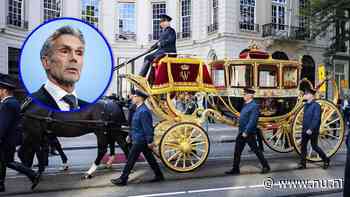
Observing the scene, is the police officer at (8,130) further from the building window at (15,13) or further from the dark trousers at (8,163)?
the building window at (15,13)

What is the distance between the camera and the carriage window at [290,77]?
11549 mm

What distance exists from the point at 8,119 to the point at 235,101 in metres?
5.39

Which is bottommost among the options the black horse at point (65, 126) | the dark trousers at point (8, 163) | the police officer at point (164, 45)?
the dark trousers at point (8, 163)

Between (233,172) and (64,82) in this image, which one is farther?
(233,172)

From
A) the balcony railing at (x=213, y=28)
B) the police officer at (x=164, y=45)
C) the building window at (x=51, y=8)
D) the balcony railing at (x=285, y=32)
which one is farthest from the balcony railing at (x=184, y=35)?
the police officer at (x=164, y=45)

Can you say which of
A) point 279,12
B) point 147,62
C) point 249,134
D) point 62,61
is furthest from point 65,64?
point 279,12

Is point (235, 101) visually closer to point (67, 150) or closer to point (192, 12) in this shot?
point (67, 150)

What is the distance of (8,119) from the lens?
7.71m

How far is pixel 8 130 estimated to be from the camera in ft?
25.4

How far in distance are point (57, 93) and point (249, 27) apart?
24.9 metres

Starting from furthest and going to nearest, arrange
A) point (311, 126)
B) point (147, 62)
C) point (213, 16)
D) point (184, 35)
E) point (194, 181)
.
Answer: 1. point (184, 35)
2. point (213, 16)
3. point (147, 62)
4. point (311, 126)
5. point (194, 181)

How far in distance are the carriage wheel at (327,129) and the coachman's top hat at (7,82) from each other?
20.8 feet

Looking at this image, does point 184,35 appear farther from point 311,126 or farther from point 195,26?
point 311,126

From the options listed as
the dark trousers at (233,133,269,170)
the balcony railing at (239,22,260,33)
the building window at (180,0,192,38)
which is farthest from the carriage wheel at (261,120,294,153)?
the building window at (180,0,192,38)
